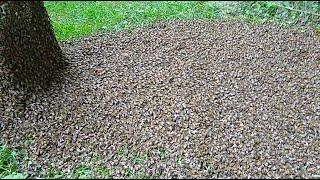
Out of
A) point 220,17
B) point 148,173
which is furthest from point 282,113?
point 220,17

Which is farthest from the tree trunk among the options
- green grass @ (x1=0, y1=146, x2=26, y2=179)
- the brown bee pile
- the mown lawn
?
the mown lawn

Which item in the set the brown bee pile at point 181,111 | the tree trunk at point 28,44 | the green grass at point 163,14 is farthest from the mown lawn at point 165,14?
the tree trunk at point 28,44

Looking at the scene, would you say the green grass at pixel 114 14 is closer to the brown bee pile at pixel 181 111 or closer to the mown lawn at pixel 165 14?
the mown lawn at pixel 165 14

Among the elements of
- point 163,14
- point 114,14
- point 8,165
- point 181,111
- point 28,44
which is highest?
point 28,44

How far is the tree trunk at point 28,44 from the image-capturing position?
4586mm

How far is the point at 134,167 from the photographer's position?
13.0 ft

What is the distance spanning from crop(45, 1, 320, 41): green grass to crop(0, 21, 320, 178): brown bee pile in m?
0.97

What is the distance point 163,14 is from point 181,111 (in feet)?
10.2

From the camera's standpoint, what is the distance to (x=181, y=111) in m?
4.50

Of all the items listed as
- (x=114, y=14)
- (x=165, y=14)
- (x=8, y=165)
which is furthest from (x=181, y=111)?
(x=114, y=14)

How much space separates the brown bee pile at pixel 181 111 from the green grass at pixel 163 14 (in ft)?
3.17

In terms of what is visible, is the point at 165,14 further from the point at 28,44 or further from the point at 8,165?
the point at 8,165

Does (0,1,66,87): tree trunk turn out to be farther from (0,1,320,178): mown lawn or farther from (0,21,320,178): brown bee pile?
(0,1,320,178): mown lawn

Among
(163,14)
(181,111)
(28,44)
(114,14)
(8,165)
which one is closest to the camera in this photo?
(8,165)
